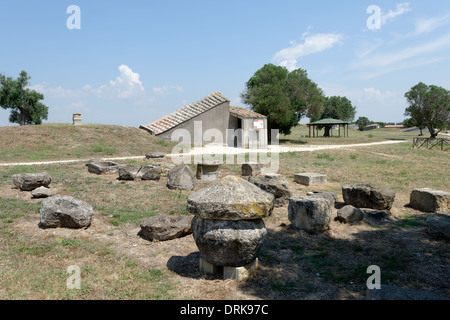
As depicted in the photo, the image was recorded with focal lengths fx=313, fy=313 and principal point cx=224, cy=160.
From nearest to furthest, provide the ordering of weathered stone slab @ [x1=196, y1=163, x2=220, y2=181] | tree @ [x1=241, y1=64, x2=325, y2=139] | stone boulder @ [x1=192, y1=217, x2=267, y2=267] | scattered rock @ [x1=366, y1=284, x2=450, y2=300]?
scattered rock @ [x1=366, y1=284, x2=450, y2=300], stone boulder @ [x1=192, y1=217, x2=267, y2=267], weathered stone slab @ [x1=196, y1=163, x2=220, y2=181], tree @ [x1=241, y1=64, x2=325, y2=139]

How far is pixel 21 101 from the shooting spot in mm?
32719

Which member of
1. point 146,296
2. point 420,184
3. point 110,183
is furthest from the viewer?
point 420,184

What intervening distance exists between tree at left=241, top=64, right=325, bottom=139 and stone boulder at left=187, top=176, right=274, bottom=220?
25971 mm

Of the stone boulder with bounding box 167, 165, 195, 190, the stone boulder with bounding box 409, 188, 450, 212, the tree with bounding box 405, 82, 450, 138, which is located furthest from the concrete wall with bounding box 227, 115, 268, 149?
the tree with bounding box 405, 82, 450, 138

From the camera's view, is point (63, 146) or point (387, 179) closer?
point (387, 179)

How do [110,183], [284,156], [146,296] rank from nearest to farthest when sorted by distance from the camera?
1. [146,296]
2. [110,183]
3. [284,156]

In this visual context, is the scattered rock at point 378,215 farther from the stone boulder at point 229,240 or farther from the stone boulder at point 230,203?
the stone boulder at point 229,240

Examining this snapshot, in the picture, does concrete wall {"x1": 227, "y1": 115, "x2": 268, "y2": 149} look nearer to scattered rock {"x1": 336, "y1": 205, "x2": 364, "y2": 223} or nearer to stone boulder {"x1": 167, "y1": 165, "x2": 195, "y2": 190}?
stone boulder {"x1": 167, "y1": 165, "x2": 195, "y2": 190}

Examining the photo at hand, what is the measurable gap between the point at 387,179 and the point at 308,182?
3.90 m

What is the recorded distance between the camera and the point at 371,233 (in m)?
7.62

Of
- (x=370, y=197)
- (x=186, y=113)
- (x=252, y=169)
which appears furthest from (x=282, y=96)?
(x=370, y=197)

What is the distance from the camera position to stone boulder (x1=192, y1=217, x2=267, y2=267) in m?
5.05
